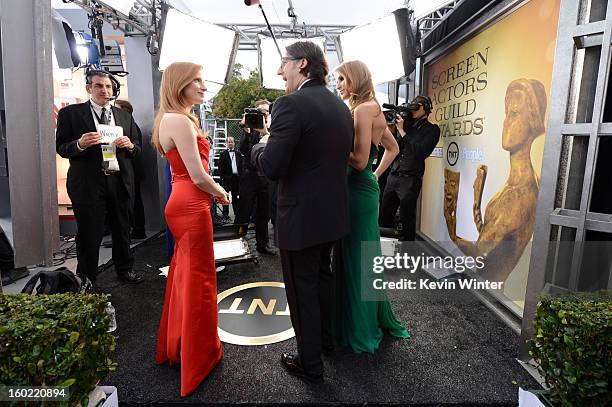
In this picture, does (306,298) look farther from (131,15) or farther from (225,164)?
(225,164)

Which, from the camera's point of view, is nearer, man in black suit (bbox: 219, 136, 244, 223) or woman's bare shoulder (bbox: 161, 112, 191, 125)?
woman's bare shoulder (bbox: 161, 112, 191, 125)

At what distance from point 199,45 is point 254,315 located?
3.24m

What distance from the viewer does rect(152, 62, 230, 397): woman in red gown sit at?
6.62ft

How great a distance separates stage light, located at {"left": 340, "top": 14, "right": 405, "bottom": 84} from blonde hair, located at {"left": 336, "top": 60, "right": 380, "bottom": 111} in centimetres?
198

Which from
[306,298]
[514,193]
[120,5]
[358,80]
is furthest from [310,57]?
[120,5]

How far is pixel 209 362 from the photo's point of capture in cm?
218

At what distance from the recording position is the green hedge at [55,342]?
122 centimetres

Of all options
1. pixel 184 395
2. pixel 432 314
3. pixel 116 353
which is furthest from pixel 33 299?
pixel 432 314

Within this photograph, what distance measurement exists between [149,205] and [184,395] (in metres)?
4.31

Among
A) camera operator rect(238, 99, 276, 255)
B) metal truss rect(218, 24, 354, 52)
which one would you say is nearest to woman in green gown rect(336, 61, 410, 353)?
camera operator rect(238, 99, 276, 255)

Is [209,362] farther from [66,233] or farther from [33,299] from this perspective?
[66,233]

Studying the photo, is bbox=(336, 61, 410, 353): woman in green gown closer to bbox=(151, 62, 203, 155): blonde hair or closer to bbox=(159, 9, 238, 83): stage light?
bbox=(151, 62, 203, 155): blonde hair

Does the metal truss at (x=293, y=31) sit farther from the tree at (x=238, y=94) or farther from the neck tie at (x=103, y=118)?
the neck tie at (x=103, y=118)

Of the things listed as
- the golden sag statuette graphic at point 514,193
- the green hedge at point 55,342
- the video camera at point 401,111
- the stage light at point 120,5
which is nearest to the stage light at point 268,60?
the stage light at point 120,5
